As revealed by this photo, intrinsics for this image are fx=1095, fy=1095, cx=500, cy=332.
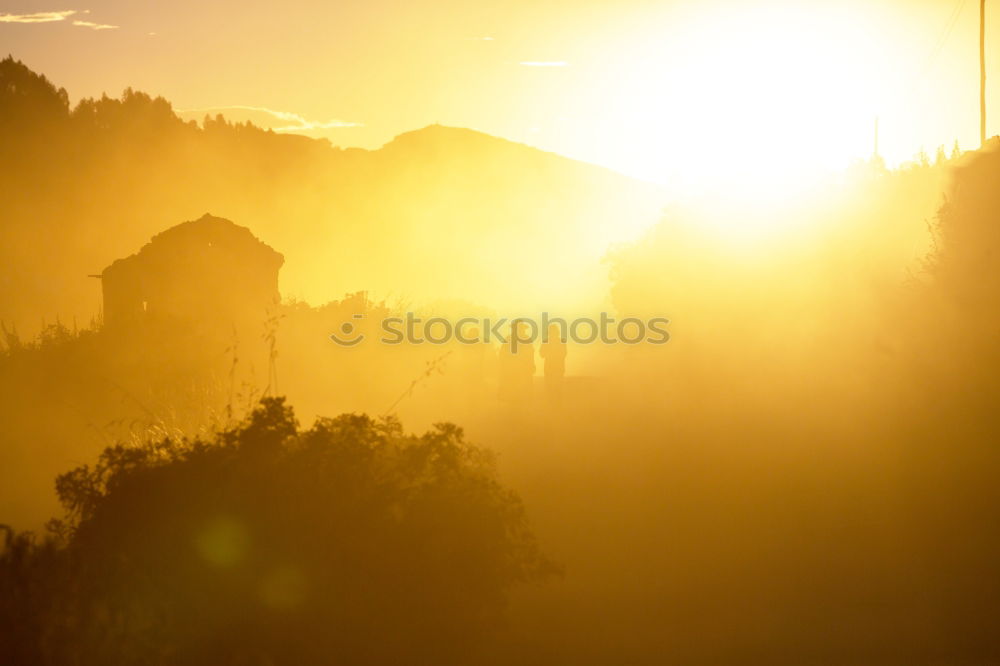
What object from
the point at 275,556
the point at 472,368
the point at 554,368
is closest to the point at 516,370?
the point at 554,368

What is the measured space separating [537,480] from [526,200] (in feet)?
452

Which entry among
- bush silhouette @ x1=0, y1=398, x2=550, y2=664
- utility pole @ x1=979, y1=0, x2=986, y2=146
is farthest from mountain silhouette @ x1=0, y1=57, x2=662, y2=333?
bush silhouette @ x1=0, y1=398, x2=550, y2=664

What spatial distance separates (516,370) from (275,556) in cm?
1635

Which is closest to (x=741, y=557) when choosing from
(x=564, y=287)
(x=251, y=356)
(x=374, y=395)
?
(x=374, y=395)

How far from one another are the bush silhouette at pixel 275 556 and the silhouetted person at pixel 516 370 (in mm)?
14324

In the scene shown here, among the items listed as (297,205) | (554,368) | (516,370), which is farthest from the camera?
(297,205)

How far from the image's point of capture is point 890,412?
881 inches

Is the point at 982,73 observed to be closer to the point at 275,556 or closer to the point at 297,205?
the point at 275,556

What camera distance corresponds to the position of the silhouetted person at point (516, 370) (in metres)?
25.5

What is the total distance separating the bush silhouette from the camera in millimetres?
8531

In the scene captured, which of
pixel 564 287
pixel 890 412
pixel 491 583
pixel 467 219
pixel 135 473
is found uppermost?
→ pixel 467 219

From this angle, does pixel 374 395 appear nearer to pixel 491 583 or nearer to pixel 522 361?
pixel 522 361

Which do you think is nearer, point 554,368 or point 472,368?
point 554,368

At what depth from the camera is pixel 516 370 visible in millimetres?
25531
